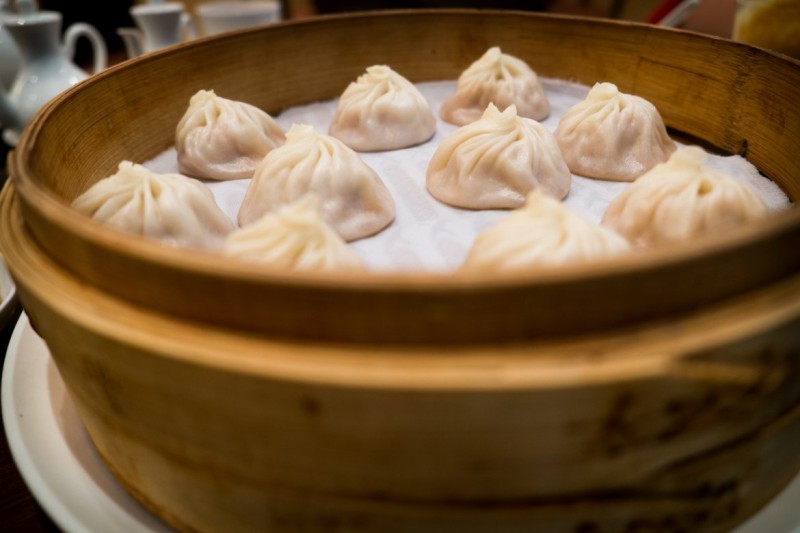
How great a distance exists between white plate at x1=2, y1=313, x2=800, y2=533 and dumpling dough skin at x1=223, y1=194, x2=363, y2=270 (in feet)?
1.69

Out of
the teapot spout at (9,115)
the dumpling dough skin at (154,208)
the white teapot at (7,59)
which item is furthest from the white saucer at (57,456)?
the white teapot at (7,59)

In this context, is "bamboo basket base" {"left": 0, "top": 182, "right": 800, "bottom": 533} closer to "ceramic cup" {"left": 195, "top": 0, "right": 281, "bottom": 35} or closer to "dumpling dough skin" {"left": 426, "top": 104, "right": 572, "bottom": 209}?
"dumpling dough skin" {"left": 426, "top": 104, "right": 572, "bottom": 209}

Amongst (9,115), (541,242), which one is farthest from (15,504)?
(9,115)

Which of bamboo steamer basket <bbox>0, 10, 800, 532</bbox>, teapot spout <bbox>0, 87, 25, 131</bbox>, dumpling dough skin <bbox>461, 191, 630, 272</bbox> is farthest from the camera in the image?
teapot spout <bbox>0, 87, 25, 131</bbox>

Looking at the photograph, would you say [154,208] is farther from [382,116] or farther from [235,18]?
[235,18]

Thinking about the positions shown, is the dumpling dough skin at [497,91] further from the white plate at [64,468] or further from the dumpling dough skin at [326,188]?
the white plate at [64,468]

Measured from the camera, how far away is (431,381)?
0.78m

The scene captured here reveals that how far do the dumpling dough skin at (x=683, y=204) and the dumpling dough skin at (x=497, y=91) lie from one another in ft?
2.87

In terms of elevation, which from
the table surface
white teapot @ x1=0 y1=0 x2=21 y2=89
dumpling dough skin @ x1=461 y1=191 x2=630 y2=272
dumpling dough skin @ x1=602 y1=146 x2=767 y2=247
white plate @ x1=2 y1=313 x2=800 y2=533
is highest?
dumpling dough skin @ x1=461 y1=191 x2=630 y2=272

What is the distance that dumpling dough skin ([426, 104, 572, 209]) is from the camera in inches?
69.2

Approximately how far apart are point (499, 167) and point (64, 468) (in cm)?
128

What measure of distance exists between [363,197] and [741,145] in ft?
3.93

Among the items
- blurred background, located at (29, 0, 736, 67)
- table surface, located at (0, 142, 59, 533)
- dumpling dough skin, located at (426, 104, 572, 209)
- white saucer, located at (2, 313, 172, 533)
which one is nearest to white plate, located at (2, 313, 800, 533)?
white saucer, located at (2, 313, 172, 533)

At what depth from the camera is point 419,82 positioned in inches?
104
